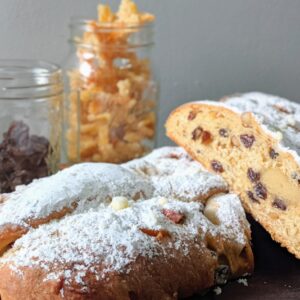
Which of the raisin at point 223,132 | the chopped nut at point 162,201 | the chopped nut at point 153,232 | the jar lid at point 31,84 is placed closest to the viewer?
the chopped nut at point 153,232

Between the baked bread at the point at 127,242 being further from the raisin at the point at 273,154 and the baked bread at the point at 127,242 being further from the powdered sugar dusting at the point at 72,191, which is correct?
the raisin at the point at 273,154

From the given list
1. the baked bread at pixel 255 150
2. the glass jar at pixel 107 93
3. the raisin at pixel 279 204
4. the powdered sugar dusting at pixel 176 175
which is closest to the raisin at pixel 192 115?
the baked bread at pixel 255 150

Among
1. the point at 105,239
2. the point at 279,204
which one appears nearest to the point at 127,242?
the point at 105,239

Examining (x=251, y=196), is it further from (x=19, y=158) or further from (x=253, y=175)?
(x=19, y=158)

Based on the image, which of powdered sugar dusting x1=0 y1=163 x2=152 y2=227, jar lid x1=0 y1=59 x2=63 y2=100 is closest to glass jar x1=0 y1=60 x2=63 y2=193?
jar lid x1=0 y1=59 x2=63 y2=100

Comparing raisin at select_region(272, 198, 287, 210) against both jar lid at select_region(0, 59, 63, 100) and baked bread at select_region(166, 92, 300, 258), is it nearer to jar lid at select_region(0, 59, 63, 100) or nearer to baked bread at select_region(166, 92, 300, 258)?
baked bread at select_region(166, 92, 300, 258)

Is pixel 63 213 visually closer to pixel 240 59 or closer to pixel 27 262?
pixel 27 262

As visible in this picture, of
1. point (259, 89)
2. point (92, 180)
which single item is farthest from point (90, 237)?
point (259, 89)
